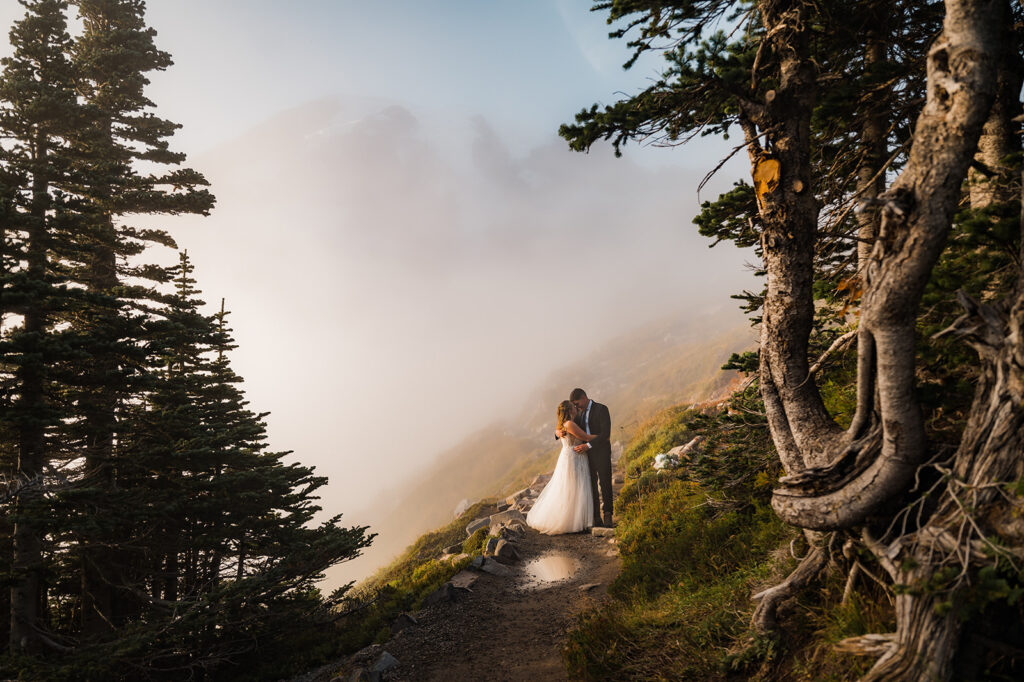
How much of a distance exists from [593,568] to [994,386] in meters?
8.68

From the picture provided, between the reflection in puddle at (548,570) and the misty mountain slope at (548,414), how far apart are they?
2452 centimetres

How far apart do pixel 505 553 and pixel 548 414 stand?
5346 cm

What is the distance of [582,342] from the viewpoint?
346 ft

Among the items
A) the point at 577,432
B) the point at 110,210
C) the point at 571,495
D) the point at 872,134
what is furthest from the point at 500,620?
the point at 110,210

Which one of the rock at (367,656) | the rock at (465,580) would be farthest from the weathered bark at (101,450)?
the rock at (465,580)

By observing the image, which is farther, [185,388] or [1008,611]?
[185,388]

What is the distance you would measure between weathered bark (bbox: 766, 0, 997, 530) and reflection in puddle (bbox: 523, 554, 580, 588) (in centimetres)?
751

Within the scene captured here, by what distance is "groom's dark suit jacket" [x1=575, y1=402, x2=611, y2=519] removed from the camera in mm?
12594

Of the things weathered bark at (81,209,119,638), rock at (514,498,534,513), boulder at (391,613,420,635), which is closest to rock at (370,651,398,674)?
boulder at (391,613,420,635)

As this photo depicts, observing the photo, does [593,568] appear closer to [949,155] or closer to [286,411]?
[949,155]

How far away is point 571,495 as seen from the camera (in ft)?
42.4

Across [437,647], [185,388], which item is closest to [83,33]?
[185,388]

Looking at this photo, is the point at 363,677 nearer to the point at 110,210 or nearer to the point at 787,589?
the point at 787,589

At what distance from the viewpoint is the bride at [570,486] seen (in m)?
12.6
